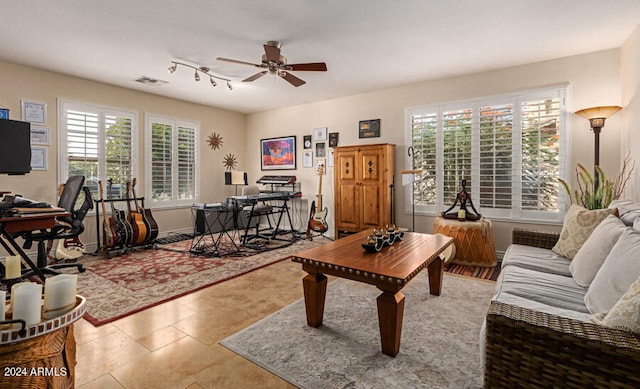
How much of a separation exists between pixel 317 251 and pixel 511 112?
11.3ft

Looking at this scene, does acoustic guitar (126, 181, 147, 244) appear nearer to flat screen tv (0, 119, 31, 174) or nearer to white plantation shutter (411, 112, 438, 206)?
flat screen tv (0, 119, 31, 174)

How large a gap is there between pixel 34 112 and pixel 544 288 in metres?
5.99

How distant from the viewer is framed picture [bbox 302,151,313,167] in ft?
19.9

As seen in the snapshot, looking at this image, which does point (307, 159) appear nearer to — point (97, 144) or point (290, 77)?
point (290, 77)

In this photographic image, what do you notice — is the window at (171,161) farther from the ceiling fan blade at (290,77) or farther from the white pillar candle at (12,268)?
the white pillar candle at (12,268)

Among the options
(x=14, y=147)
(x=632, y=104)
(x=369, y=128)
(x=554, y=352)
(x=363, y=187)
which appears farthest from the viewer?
(x=369, y=128)

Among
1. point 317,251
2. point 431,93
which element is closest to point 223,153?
point 431,93

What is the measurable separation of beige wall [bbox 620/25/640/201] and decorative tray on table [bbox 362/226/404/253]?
250cm

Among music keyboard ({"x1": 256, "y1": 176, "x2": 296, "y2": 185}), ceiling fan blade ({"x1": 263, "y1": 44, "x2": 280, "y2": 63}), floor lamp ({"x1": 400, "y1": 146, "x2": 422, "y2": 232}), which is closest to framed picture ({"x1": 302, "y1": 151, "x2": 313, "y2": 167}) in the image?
music keyboard ({"x1": 256, "y1": 176, "x2": 296, "y2": 185})

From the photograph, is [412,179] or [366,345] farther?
[412,179]

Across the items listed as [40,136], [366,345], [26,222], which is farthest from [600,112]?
[40,136]

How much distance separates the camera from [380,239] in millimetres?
2598

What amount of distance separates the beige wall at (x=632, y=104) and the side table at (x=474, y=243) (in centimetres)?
144

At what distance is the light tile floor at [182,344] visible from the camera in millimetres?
1688
